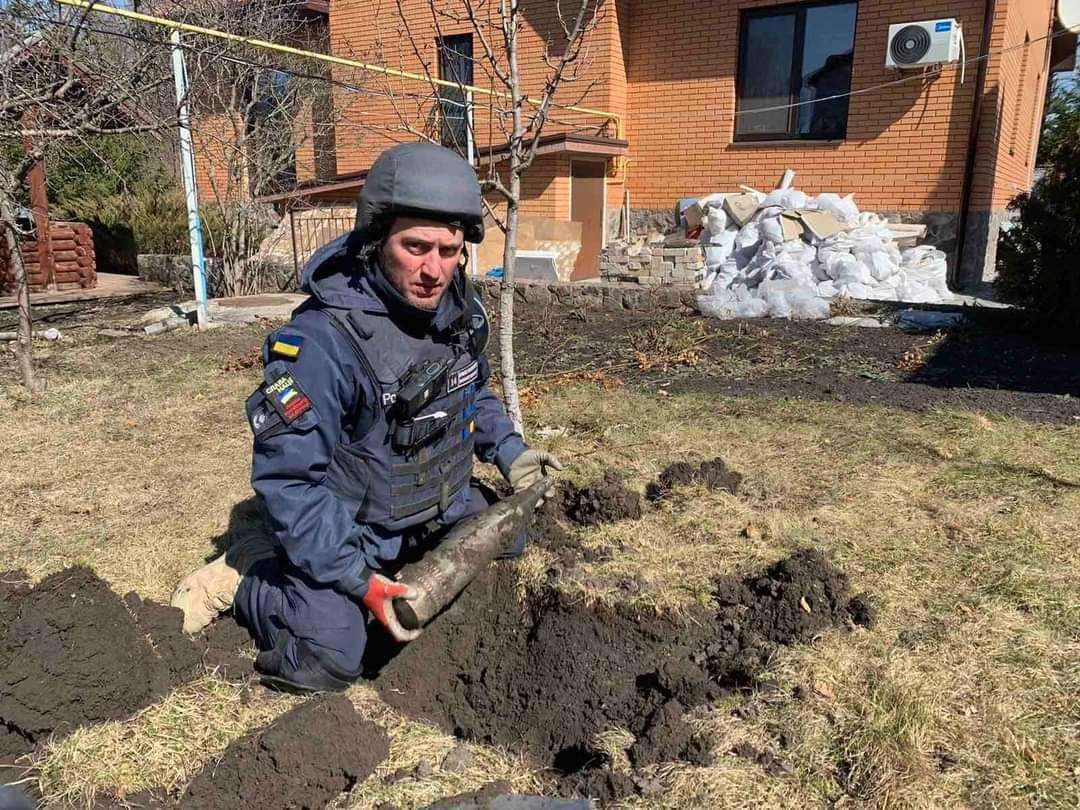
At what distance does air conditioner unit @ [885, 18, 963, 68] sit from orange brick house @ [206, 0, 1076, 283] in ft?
1.36

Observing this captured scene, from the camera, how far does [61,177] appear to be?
16234 millimetres

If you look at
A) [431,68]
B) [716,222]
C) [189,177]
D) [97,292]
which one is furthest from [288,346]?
[97,292]

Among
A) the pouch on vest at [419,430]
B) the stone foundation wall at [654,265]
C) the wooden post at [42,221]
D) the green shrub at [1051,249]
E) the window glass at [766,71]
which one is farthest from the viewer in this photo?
the wooden post at [42,221]

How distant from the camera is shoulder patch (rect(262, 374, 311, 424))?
6.79ft

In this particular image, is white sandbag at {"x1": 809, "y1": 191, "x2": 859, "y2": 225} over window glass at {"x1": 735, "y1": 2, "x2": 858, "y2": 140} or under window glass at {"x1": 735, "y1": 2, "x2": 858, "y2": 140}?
under

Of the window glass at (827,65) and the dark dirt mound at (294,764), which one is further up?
the window glass at (827,65)

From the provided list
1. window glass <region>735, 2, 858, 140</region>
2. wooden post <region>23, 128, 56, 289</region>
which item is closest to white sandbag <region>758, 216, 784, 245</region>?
window glass <region>735, 2, 858, 140</region>

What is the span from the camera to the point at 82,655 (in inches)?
88.8

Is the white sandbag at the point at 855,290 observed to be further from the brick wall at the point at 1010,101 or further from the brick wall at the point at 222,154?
the brick wall at the point at 222,154

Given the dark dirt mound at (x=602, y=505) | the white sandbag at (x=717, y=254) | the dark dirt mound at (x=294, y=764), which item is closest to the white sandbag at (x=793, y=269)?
the white sandbag at (x=717, y=254)

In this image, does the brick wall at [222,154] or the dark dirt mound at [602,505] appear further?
the brick wall at [222,154]

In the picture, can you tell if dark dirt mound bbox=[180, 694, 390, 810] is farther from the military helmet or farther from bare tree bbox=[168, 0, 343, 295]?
bare tree bbox=[168, 0, 343, 295]

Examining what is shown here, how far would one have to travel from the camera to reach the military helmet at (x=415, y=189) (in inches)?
84.7

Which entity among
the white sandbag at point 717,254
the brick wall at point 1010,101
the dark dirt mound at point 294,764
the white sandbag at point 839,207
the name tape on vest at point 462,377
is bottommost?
the dark dirt mound at point 294,764
